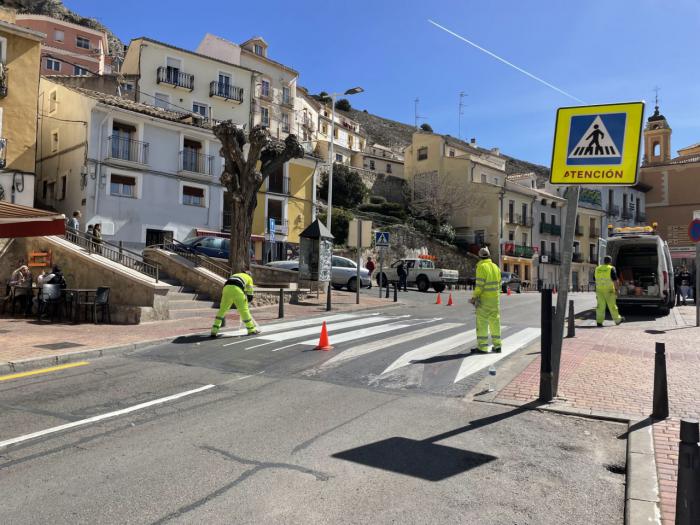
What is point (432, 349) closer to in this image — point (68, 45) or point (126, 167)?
point (126, 167)

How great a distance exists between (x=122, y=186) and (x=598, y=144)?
25924 mm

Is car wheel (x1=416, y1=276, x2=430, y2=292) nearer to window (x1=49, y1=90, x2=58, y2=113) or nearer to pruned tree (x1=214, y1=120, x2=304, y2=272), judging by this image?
pruned tree (x1=214, y1=120, x2=304, y2=272)

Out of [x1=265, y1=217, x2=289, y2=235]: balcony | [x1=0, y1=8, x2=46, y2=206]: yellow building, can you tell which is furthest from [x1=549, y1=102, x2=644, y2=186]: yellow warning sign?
[x1=265, y1=217, x2=289, y2=235]: balcony

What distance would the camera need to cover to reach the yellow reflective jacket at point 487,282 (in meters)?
8.50

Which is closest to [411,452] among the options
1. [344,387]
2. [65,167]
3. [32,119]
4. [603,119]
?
[344,387]

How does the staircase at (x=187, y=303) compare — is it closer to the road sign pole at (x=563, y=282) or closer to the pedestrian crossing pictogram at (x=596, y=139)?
the road sign pole at (x=563, y=282)

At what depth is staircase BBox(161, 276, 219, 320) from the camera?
13945mm

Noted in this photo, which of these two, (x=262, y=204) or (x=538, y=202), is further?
(x=538, y=202)

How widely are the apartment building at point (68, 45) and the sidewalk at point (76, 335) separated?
158ft

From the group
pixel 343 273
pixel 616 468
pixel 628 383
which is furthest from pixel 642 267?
pixel 616 468

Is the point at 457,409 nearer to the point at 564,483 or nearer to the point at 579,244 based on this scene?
the point at 564,483

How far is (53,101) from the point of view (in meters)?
29.3

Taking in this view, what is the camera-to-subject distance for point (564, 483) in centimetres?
384

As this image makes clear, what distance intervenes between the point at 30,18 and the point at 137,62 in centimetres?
2780
